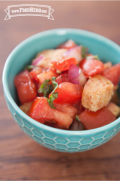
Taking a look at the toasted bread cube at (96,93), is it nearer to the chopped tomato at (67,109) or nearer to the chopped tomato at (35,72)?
the chopped tomato at (67,109)

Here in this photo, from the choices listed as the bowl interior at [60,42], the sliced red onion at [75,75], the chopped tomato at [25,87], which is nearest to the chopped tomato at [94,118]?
the sliced red onion at [75,75]

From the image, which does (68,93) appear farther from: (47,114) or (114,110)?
(114,110)

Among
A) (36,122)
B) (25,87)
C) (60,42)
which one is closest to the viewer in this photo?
(36,122)

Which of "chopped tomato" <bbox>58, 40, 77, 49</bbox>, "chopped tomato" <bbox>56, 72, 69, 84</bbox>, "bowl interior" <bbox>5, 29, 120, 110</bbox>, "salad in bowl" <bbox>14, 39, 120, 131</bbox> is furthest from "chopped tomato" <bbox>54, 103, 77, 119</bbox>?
"chopped tomato" <bbox>58, 40, 77, 49</bbox>

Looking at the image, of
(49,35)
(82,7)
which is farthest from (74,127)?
(82,7)

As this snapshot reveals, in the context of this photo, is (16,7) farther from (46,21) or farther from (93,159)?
(93,159)

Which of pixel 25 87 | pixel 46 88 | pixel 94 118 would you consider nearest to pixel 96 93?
pixel 94 118
